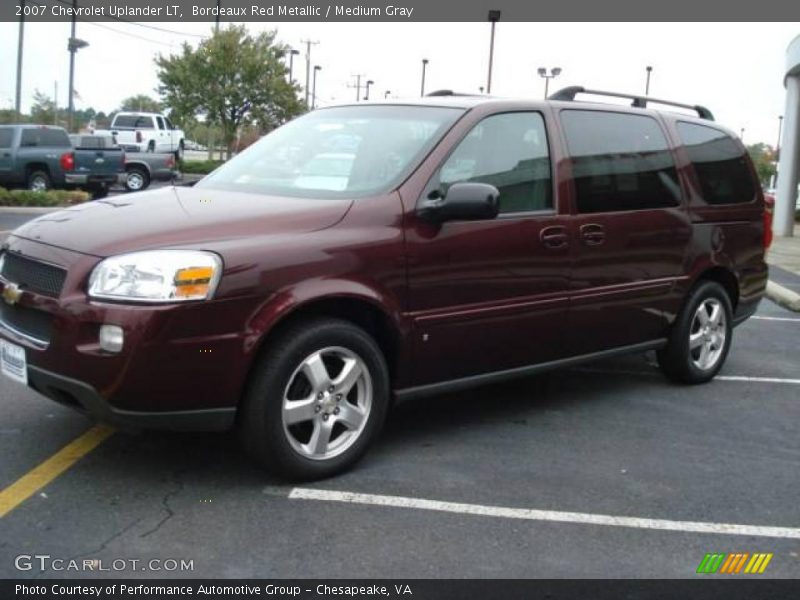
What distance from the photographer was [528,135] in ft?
16.1

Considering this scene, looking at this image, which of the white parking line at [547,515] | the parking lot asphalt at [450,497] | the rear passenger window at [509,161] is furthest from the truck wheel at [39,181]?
the white parking line at [547,515]

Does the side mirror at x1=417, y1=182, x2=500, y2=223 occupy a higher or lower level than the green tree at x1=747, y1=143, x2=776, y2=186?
lower

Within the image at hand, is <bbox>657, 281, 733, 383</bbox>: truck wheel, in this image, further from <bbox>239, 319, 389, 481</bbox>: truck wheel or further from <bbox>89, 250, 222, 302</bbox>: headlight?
<bbox>89, 250, 222, 302</bbox>: headlight

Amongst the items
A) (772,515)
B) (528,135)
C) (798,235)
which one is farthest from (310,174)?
(798,235)

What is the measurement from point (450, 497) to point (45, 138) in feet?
64.3

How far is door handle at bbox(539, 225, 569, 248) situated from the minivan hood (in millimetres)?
1221

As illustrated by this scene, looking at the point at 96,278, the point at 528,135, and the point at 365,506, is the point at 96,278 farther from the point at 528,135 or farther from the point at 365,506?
the point at 528,135

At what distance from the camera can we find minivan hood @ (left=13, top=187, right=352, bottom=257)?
12.2 ft

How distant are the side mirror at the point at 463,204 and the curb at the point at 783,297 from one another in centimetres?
666

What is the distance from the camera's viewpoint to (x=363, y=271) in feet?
13.3

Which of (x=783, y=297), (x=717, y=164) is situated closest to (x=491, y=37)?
(x=783, y=297)

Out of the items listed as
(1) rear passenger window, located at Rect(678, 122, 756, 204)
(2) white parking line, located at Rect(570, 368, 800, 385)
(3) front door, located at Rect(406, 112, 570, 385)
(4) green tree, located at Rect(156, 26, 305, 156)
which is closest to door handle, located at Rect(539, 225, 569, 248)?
(3) front door, located at Rect(406, 112, 570, 385)

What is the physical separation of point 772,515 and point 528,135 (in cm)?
230

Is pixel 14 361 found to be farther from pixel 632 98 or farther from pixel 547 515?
pixel 632 98
